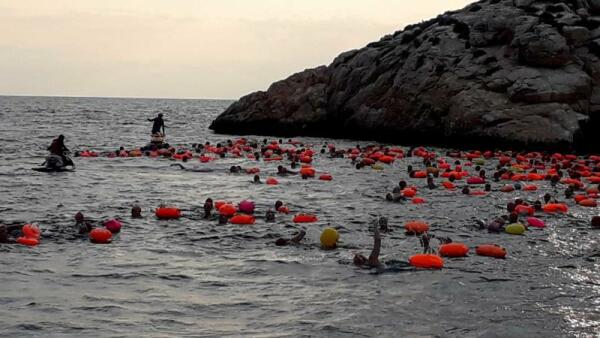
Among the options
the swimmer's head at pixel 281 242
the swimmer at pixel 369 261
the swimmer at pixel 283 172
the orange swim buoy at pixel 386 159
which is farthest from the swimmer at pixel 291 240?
the orange swim buoy at pixel 386 159

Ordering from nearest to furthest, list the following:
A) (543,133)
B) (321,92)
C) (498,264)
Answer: (498,264)
(543,133)
(321,92)

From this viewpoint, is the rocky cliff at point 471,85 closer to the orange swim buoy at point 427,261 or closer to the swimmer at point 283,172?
the swimmer at point 283,172

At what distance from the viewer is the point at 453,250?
13.5 m

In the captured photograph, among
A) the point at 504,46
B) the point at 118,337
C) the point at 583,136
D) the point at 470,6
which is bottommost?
the point at 118,337

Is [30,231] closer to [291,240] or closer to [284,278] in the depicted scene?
[291,240]

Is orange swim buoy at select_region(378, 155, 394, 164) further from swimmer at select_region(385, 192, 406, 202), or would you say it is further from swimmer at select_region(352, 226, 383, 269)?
swimmer at select_region(352, 226, 383, 269)

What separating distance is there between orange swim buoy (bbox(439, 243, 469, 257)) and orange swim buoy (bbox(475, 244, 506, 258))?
34 centimetres

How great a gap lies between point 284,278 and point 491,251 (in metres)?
4.76

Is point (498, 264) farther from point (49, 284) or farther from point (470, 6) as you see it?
point (470, 6)

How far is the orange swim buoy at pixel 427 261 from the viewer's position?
12508mm

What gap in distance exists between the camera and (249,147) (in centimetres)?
4144

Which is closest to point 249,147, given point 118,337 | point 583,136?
point 583,136

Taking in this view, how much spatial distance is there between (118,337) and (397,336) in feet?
12.6

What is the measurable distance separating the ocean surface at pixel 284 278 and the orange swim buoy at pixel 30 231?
1.09 ft
